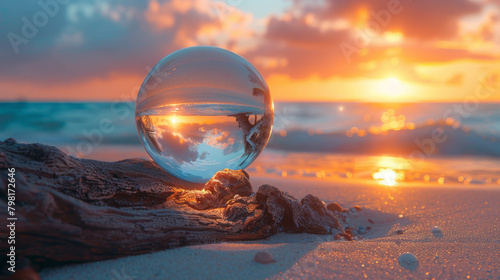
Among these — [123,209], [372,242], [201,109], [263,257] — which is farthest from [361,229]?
[123,209]

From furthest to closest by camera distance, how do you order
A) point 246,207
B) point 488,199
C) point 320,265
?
1. point 488,199
2. point 246,207
3. point 320,265

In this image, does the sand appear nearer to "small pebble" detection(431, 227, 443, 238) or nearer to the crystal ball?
"small pebble" detection(431, 227, 443, 238)

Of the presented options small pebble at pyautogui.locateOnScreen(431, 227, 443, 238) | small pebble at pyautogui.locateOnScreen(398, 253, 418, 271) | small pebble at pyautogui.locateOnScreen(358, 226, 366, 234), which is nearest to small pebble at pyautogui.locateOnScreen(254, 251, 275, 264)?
small pebble at pyautogui.locateOnScreen(398, 253, 418, 271)

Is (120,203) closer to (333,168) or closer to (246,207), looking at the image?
(246,207)

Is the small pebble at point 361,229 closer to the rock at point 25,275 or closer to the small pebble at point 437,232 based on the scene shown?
the small pebble at point 437,232

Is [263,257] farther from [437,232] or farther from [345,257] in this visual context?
[437,232]

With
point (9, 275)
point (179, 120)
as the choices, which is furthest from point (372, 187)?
point (9, 275)
